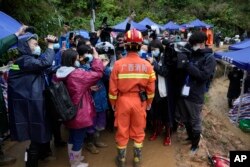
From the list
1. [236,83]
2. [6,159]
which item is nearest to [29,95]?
[6,159]

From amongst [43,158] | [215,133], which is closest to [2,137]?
[43,158]

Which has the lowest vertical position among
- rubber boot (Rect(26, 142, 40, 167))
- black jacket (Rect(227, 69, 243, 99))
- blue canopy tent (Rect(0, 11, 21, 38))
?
black jacket (Rect(227, 69, 243, 99))

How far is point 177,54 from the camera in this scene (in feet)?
15.9

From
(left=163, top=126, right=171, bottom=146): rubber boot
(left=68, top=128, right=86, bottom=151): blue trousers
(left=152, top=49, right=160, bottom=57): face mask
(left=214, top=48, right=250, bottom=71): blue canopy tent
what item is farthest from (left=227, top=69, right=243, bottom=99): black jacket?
(left=68, top=128, right=86, bottom=151): blue trousers

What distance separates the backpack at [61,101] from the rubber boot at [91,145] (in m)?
1.16

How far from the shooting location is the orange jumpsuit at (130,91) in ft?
13.8

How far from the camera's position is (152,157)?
4.99 metres

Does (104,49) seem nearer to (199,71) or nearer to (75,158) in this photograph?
(199,71)

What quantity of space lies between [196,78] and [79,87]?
1.75 metres

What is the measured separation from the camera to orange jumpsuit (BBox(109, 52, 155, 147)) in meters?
4.21

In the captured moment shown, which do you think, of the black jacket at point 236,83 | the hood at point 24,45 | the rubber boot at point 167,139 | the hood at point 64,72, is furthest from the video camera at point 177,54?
the black jacket at point 236,83

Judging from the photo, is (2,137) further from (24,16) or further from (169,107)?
(24,16)

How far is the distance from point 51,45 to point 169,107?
2.18 meters

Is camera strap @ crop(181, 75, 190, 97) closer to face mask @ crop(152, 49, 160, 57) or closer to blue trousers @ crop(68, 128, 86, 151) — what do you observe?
face mask @ crop(152, 49, 160, 57)
